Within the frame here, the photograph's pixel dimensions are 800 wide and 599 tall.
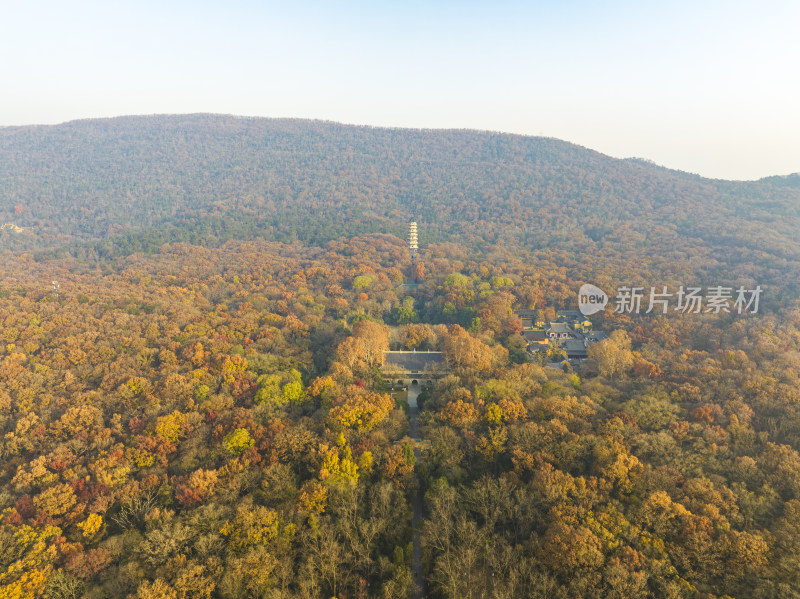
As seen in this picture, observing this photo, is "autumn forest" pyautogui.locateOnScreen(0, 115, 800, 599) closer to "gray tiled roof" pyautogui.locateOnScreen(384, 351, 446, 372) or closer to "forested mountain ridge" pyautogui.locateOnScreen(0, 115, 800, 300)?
"gray tiled roof" pyautogui.locateOnScreen(384, 351, 446, 372)

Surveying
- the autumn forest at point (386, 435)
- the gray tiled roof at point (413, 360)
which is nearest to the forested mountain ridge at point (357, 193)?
the autumn forest at point (386, 435)

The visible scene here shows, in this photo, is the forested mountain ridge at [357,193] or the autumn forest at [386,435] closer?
the autumn forest at [386,435]

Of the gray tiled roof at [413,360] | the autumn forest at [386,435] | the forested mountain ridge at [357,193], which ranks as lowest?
the gray tiled roof at [413,360]

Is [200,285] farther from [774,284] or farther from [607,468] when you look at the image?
[774,284]

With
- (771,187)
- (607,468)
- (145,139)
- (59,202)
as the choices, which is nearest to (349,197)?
(59,202)

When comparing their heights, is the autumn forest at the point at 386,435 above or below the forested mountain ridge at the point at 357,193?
below

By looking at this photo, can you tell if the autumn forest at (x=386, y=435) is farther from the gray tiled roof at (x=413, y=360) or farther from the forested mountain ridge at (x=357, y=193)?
the forested mountain ridge at (x=357, y=193)

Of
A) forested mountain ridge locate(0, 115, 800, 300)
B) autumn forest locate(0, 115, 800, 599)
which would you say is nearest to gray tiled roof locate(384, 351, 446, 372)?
autumn forest locate(0, 115, 800, 599)

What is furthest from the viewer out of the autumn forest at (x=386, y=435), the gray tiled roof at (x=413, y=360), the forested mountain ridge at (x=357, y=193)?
the forested mountain ridge at (x=357, y=193)

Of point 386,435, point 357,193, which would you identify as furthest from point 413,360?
point 357,193
